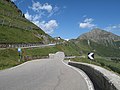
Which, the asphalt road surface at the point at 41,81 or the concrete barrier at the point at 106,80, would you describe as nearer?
the concrete barrier at the point at 106,80

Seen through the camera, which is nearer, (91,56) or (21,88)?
(21,88)

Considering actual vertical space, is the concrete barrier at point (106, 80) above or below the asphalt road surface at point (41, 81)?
above

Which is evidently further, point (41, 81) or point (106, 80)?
point (41, 81)

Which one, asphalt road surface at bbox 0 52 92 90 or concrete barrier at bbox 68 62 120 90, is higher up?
concrete barrier at bbox 68 62 120 90

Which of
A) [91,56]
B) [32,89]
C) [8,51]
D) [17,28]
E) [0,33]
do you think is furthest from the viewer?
[17,28]

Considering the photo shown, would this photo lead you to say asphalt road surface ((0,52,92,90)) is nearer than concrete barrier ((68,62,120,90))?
No

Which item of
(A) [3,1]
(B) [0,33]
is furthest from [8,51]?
(A) [3,1]

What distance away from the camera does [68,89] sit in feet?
41.1

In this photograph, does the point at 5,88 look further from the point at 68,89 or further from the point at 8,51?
the point at 8,51

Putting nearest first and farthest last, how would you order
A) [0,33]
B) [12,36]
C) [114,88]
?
[114,88], [0,33], [12,36]

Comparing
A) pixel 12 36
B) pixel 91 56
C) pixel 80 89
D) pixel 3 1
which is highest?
pixel 3 1

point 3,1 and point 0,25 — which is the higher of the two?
point 3,1

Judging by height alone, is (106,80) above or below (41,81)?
above

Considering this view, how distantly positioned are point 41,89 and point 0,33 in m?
71.1
